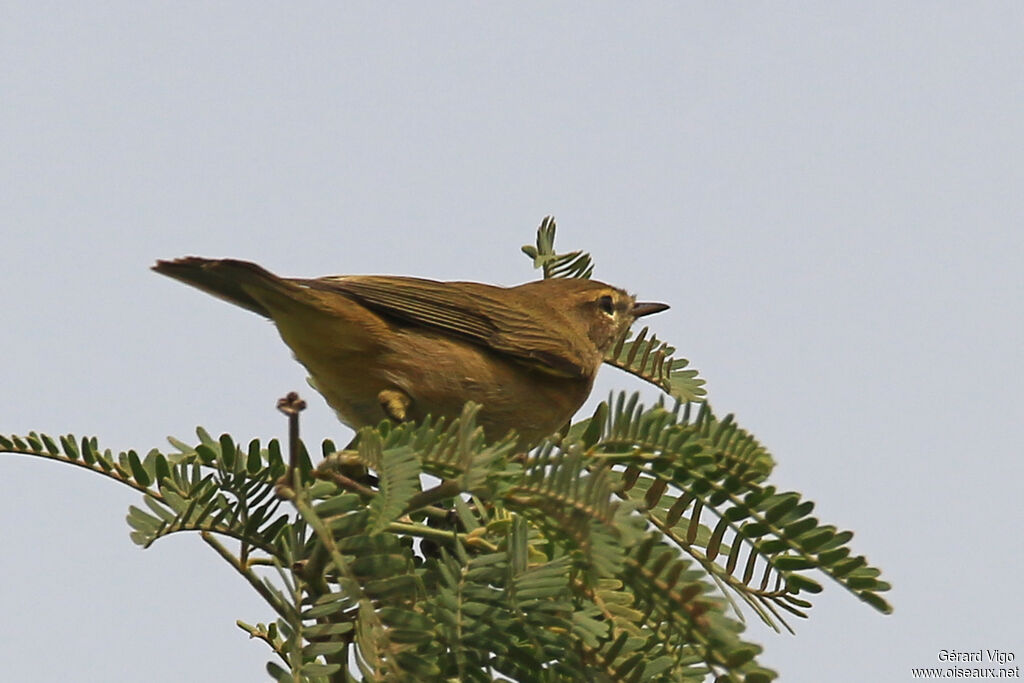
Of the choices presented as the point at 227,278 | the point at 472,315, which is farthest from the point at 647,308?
the point at 227,278

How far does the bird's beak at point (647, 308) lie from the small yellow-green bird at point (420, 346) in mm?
824

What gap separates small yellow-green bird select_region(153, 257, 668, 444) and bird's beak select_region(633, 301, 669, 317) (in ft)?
2.70

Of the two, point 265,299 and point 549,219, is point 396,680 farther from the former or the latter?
point 549,219

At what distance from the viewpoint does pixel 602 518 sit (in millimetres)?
2258

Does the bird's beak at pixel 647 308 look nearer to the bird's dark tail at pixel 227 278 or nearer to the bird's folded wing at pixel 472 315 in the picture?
the bird's folded wing at pixel 472 315

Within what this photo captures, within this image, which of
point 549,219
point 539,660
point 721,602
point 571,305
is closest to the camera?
point 721,602

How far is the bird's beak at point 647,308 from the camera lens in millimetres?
6273

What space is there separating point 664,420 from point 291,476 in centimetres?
107

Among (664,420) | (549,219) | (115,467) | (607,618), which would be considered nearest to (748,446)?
(664,420)

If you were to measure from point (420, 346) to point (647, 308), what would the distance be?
6.47ft

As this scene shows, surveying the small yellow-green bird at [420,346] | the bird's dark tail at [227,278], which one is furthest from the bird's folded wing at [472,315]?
the bird's dark tail at [227,278]

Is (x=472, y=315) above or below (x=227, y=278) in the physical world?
above

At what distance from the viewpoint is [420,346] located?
4.71m

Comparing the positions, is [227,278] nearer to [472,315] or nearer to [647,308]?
[472,315]
